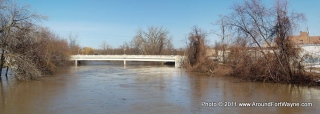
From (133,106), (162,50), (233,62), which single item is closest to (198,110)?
(133,106)

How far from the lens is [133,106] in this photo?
11.6 meters

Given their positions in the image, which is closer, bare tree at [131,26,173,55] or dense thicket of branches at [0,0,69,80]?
dense thicket of branches at [0,0,69,80]

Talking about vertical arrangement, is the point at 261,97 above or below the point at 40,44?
below

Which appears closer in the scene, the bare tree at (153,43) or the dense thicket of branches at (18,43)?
the dense thicket of branches at (18,43)

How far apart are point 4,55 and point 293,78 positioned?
64.5ft

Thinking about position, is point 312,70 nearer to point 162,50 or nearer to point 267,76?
point 267,76

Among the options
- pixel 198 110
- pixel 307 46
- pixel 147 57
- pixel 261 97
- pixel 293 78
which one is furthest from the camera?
pixel 147 57

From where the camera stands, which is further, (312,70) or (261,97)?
(312,70)

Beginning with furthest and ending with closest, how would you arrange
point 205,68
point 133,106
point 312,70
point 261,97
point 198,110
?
point 205,68 < point 312,70 < point 261,97 < point 133,106 < point 198,110

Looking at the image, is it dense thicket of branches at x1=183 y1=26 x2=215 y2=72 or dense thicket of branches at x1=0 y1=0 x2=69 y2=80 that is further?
dense thicket of branches at x1=183 y1=26 x2=215 y2=72

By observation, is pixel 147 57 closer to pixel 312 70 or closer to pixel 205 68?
pixel 205 68

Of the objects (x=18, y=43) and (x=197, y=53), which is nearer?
(x=18, y=43)

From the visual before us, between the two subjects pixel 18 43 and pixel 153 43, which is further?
pixel 153 43

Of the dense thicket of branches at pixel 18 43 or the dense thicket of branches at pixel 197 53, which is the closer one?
the dense thicket of branches at pixel 18 43
